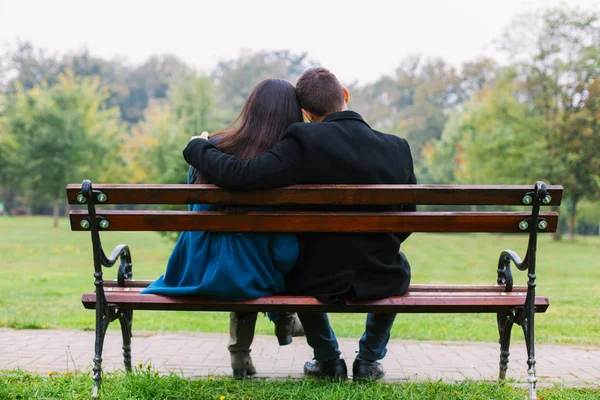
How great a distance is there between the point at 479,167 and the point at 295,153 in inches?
1214

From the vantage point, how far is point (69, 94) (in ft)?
110

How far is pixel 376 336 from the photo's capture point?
3463 mm

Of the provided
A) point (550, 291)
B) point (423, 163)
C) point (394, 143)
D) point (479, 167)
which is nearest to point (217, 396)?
point (394, 143)

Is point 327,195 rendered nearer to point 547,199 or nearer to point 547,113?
point 547,199

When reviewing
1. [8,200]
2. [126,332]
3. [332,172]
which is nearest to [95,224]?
[126,332]

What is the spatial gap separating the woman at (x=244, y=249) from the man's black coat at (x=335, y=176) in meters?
0.13

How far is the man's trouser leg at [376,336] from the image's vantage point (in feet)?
11.3

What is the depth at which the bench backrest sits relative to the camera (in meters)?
2.95

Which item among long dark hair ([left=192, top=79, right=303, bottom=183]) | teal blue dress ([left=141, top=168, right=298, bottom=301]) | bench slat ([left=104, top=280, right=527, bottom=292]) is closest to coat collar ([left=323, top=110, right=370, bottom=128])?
long dark hair ([left=192, top=79, right=303, bottom=183])

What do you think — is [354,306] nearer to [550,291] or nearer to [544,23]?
[550,291]

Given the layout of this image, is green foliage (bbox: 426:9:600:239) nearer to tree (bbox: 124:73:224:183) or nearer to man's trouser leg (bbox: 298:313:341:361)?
tree (bbox: 124:73:224:183)

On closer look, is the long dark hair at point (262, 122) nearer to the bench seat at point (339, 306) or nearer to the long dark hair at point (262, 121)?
the long dark hair at point (262, 121)

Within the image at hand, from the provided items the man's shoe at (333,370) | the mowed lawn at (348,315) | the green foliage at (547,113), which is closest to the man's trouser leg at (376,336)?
the man's shoe at (333,370)

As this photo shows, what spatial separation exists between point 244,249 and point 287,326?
0.79 meters
